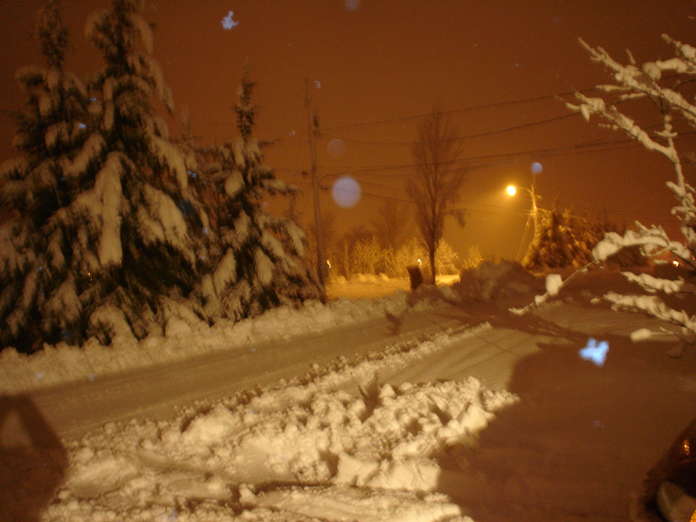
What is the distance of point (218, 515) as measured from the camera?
10.6ft

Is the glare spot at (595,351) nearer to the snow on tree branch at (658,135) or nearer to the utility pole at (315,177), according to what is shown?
the snow on tree branch at (658,135)

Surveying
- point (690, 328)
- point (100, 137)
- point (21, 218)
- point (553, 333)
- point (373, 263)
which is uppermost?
point (100, 137)

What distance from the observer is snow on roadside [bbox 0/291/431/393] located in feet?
23.2

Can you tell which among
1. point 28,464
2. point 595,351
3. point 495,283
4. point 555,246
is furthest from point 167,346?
point 555,246

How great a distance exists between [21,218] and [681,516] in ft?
35.3

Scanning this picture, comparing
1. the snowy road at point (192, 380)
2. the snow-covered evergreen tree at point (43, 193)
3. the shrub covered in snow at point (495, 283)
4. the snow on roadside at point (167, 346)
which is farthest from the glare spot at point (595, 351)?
the snow-covered evergreen tree at point (43, 193)

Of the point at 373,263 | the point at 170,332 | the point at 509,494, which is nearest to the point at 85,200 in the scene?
the point at 170,332

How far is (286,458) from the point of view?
4.27 metres

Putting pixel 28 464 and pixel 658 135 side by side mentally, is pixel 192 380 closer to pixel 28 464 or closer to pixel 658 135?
pixel 28 464

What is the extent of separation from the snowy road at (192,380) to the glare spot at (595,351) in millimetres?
2942

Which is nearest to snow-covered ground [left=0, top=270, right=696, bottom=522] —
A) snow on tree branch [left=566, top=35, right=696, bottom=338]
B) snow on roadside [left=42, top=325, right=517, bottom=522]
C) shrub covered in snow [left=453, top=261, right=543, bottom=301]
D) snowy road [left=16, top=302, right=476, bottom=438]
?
snow on roadside [left=42, top=325, right=517, bottom=522]

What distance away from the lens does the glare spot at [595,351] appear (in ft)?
21.9

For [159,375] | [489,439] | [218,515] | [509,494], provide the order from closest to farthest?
[218,515], [509,494], [489,439], [159,375]

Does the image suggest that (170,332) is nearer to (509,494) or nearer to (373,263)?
(509,494)
